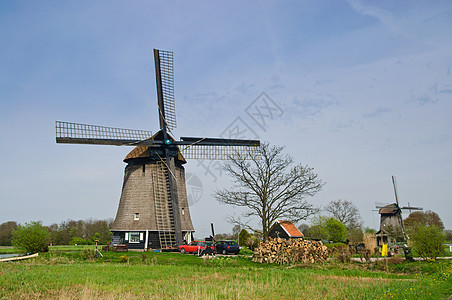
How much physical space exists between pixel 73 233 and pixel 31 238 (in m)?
43.8

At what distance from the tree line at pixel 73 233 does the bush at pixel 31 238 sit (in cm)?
2799

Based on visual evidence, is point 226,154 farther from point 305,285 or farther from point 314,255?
point 305,285

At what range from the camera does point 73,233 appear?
61156 millimetres

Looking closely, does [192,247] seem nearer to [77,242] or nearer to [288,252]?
[288,252]

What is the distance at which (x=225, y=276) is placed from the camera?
12.4 metres

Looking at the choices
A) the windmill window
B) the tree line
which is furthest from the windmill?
the tree line

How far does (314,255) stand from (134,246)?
578 inches

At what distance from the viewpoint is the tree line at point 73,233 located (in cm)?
5301

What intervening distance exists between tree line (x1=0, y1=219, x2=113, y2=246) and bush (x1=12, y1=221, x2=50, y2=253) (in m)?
28.0

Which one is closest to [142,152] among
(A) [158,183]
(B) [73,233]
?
(A) [158,183]

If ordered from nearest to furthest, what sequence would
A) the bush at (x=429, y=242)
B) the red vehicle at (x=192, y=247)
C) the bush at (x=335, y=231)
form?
the bush at (x=429, y=242)
the red vehicle at (x=192, y=247)
the bush at (x=335, y=231)

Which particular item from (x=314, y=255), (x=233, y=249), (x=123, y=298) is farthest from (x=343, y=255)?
(x=123, y=298)

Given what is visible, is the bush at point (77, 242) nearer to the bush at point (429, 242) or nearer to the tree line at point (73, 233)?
the tree line at point (73, 233)

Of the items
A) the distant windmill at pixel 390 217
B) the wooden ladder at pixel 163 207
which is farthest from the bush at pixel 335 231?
the wooden ladder at pixel 163 207
